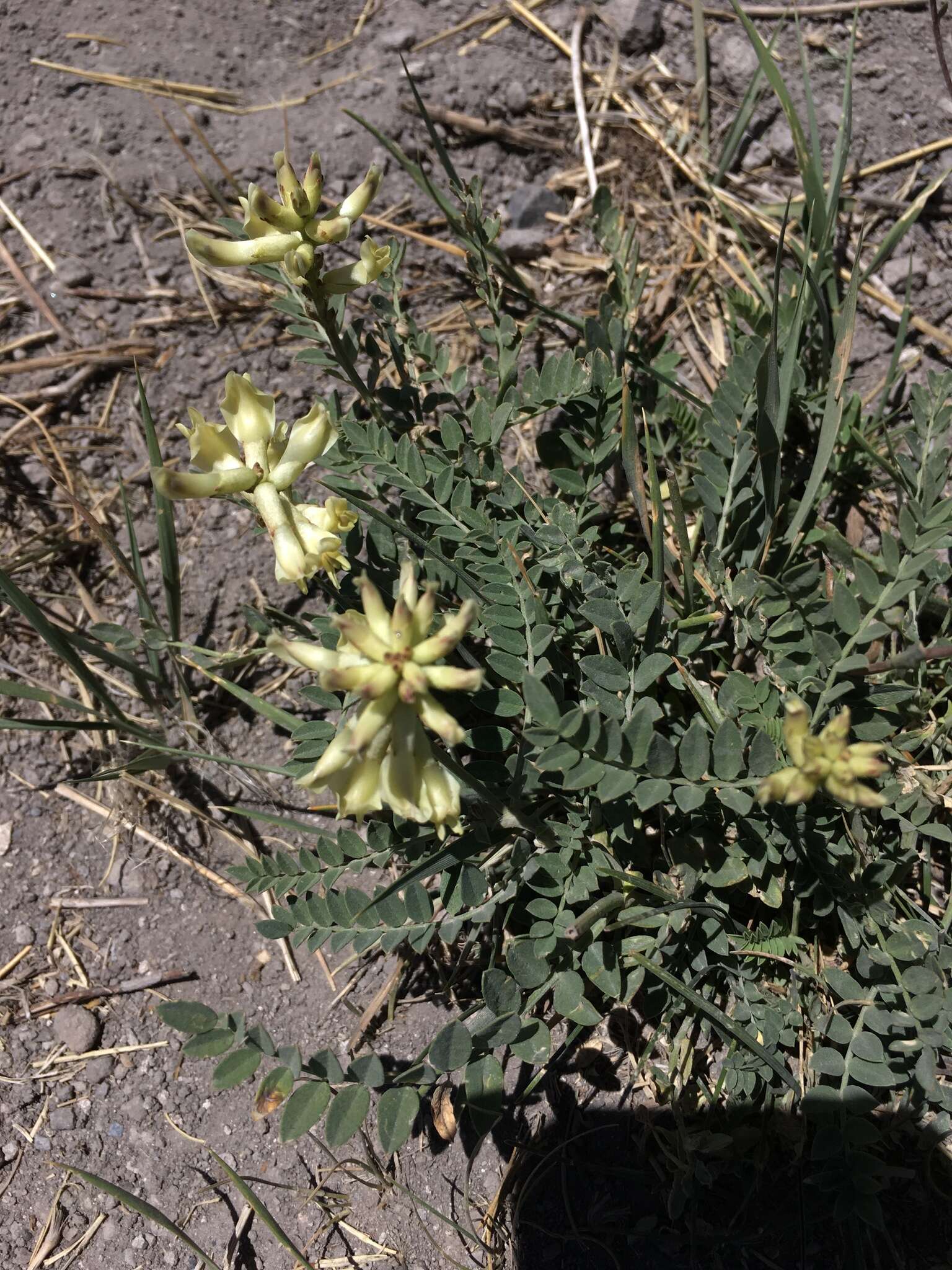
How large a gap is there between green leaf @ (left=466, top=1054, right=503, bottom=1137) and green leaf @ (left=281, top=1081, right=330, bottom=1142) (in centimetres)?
27

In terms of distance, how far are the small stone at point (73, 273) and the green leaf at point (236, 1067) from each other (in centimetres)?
272

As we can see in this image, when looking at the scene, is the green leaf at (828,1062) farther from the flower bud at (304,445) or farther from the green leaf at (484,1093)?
the flower bud at (304,445)

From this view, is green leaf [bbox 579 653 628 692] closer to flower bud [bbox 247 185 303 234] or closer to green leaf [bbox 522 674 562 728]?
green leaf [bbox 522 674 562 728]

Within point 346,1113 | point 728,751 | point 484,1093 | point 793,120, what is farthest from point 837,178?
point 346,1113

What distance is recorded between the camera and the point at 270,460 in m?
1.92

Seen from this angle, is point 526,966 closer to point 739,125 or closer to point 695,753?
point 695,753

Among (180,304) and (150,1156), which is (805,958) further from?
(180,304)

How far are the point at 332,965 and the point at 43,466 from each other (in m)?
1.87

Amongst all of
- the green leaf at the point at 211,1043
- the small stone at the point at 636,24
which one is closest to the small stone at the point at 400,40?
the small stone at the point at 636,24

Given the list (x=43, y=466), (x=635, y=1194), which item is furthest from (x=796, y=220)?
(x=635, y=1194)

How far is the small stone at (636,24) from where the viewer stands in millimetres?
3604

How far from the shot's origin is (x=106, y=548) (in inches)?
120

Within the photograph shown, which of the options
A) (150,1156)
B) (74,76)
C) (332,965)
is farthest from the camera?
(74,76)

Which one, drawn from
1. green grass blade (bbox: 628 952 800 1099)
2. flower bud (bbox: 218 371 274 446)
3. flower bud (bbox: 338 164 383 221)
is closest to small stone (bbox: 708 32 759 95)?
flower bud (bbox: 338 164 383 221)
